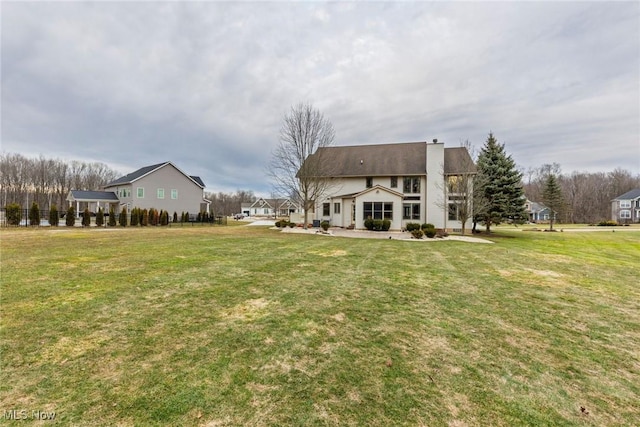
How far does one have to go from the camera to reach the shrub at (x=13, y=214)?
67.6 ft

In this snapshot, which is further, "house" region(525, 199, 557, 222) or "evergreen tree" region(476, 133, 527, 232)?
"house" region(525, 199, 557, 222)

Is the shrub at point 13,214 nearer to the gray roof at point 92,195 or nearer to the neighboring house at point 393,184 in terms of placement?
the gray roof at point 92,195

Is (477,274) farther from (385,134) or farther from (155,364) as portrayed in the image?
(385,134)

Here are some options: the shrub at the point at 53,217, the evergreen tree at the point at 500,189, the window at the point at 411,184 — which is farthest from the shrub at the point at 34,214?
the evergreen tree at the point at 500,189

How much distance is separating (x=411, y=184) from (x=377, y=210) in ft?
17.0

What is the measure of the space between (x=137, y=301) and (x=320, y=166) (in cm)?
2153

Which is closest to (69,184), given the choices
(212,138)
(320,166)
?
(212,138)

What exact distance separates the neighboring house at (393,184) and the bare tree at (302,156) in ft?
4.20

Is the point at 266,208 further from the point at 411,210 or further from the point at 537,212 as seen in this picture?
the point at 537,212

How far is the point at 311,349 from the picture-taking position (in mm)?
3244

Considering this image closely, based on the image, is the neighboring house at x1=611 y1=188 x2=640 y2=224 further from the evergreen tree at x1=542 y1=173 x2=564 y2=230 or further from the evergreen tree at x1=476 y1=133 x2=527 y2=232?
the evergreen tree at x1=476 y1=133 x2=527 y2=232

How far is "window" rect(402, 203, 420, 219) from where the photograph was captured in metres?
25.2

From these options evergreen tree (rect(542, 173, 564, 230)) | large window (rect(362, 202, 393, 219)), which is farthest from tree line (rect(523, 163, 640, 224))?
large window (rect(362, 202, 393, 219))

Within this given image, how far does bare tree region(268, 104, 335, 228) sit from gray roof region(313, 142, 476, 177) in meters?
1.02
